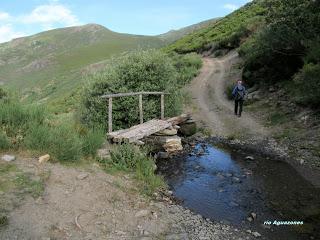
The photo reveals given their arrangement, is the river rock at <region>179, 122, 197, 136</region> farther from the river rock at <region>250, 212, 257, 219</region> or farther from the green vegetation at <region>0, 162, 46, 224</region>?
the green vegetation at <region>0, 162, 46, 224</region>

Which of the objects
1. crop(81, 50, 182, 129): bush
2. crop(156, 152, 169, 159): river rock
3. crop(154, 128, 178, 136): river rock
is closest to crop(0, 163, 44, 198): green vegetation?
crop(156, 152, 169, 159): river rock

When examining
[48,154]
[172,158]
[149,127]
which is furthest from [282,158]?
[48,154]

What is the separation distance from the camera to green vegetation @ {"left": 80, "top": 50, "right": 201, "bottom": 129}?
1709 centimetres

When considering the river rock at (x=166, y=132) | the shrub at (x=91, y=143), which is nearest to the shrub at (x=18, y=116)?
the shrub at (x=91, y=143)

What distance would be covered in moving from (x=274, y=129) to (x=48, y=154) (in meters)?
11.0

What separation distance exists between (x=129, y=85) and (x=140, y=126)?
2418 mm

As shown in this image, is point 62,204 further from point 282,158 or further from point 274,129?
point 274,129

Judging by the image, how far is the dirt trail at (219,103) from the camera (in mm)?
19328

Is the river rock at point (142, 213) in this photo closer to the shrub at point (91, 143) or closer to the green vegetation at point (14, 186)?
the green vegetation at point (14, 186)

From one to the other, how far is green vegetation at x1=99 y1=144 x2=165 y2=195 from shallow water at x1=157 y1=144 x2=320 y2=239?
682 millimetres

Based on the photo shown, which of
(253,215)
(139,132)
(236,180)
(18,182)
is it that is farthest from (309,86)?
(18,182)

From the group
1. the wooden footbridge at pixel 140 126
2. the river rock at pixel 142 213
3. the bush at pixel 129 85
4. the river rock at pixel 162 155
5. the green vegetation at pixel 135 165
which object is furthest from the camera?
the bush at pixel 129 85

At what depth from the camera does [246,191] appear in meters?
11.1

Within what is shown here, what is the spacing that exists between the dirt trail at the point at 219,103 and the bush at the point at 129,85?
3.33 meters
